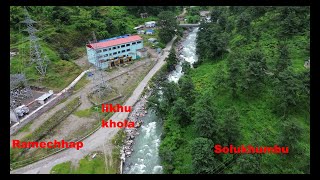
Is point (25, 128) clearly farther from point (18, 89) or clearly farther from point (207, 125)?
point (207, 125)

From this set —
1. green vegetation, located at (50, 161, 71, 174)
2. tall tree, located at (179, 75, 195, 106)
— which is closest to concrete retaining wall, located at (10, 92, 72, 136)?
green vegetation, located at (50, 161, 71, 174)

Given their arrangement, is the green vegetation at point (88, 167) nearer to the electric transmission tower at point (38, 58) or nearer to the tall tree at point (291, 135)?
the tall tree at point (291, 135)

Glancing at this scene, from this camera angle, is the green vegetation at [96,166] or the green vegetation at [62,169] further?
the green vegetation at [96,166]

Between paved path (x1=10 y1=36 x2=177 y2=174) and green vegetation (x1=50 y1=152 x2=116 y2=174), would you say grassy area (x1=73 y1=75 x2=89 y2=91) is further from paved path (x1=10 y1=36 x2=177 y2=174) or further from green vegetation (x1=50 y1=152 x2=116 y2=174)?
green vegetation (x1=50 y1=152 x2=116 y2=174)

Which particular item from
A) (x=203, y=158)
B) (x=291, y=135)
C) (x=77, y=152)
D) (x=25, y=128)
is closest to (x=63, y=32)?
(x=25, y=128)

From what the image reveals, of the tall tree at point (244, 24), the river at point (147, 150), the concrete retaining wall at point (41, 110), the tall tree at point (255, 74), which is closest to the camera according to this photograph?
the river at point (147, 150)

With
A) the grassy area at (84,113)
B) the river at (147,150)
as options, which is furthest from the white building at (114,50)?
the river at (147,150)

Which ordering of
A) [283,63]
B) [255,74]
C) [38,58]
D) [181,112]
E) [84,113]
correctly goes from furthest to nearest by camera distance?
[38,58]
[84,113]
[283,63]
[255,74]
[181,112]

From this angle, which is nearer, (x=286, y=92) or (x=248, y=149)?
(x=248, y=149)
